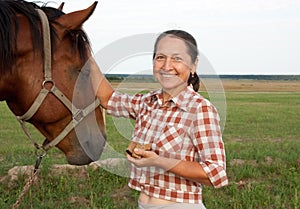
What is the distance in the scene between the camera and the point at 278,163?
704 cm

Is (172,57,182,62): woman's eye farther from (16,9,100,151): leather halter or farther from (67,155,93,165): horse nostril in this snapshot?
(67,155,93,165): horse nostril

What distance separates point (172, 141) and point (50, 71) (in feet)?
2.61

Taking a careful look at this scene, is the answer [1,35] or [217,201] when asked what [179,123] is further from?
[217,201]

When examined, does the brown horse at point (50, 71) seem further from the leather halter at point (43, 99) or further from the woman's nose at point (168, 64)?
the woman's nose at point (168, 64)

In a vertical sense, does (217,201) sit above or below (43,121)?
below

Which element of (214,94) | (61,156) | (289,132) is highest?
(214,94)

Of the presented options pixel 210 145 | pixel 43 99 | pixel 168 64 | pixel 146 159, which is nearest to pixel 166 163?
pixel 146 159

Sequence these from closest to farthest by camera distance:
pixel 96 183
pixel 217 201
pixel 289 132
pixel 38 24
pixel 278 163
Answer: pixel 38 24 → pixel 217 201 → pixel 96 183 → pixel 278 163 → pixel 289 132

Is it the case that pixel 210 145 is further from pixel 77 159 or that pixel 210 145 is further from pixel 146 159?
pixel 77 159

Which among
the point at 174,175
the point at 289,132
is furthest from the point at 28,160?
the point at 289,132

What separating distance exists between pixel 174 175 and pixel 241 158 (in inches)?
219

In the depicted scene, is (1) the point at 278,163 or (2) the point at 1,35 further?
(1) the point at 278,163

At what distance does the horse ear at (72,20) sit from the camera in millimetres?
2334

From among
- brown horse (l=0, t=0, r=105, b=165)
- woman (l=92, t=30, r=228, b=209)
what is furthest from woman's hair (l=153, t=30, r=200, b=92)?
brown horse (l=0, t=0, r=105, b=165)
